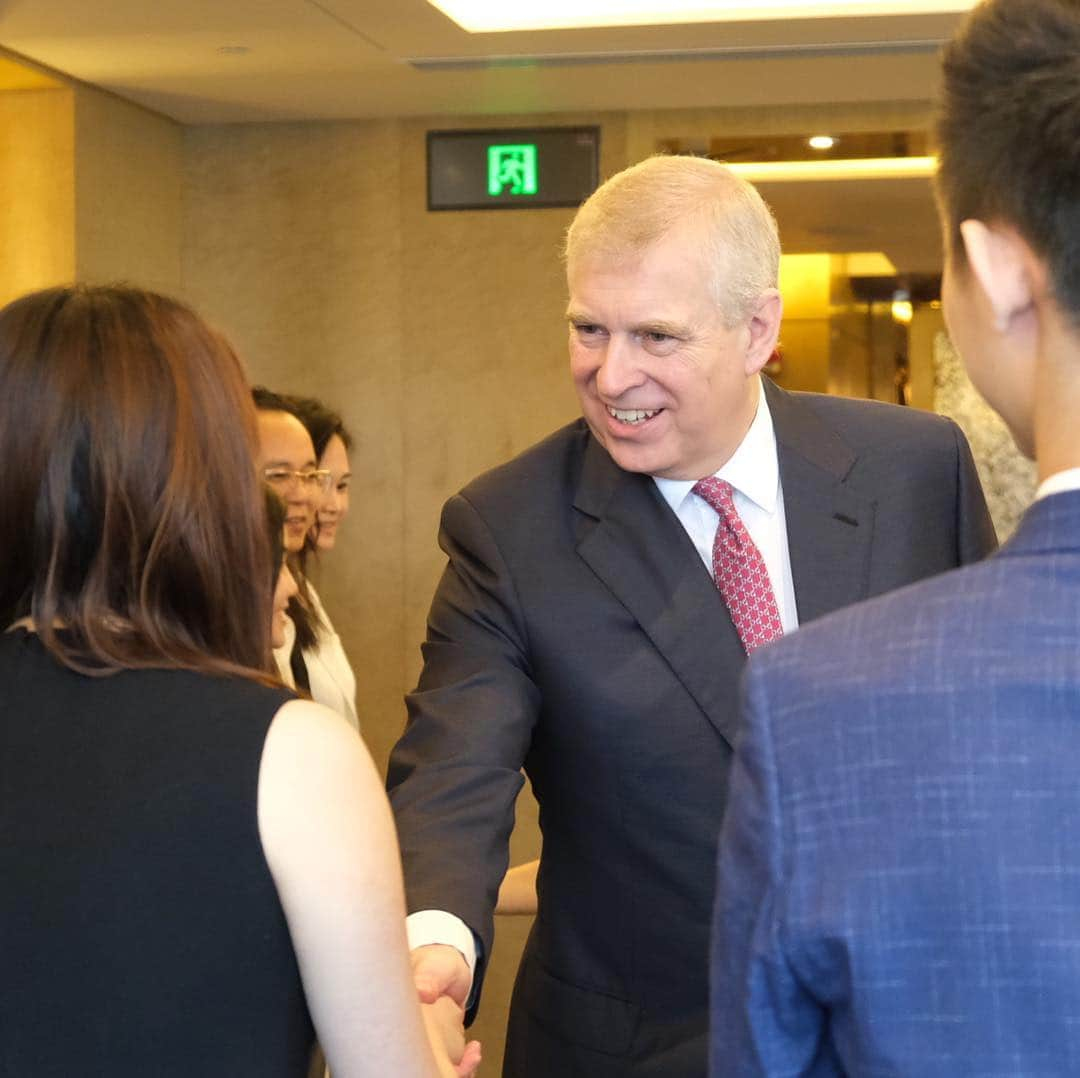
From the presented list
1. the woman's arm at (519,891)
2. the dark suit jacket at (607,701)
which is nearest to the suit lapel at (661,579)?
the dark suit jacket at (607,701)


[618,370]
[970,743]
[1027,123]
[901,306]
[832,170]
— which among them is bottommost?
[970,743]

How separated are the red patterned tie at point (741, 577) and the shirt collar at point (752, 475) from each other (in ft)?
0.10

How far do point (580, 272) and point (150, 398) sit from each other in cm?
91

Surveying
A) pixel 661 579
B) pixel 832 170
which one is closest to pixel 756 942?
pixel 661 579

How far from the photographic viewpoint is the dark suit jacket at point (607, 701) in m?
2.05

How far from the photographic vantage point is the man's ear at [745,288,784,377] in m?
2.25

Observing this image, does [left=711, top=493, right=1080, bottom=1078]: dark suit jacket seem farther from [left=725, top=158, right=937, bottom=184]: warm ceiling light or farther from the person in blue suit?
[left=725, top=158, right=937, bottom=184]: warm ceiling light

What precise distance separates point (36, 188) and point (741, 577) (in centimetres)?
483

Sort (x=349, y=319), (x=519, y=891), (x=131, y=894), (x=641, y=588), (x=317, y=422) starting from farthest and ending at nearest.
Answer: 1. (x=349, y=319)
2. (x=317, y=422)
3. (x=519, y=891)
4. (x=641, y=588)
5. (x=131, y=894)

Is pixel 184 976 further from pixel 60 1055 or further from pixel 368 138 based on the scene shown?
pixel 368 138

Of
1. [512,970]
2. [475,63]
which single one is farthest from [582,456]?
[512,970]

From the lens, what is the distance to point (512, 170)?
679 cm

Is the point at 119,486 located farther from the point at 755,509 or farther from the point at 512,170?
the point at 512,170

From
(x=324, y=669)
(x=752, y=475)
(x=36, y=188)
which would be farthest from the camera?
(x=36, y=188)
